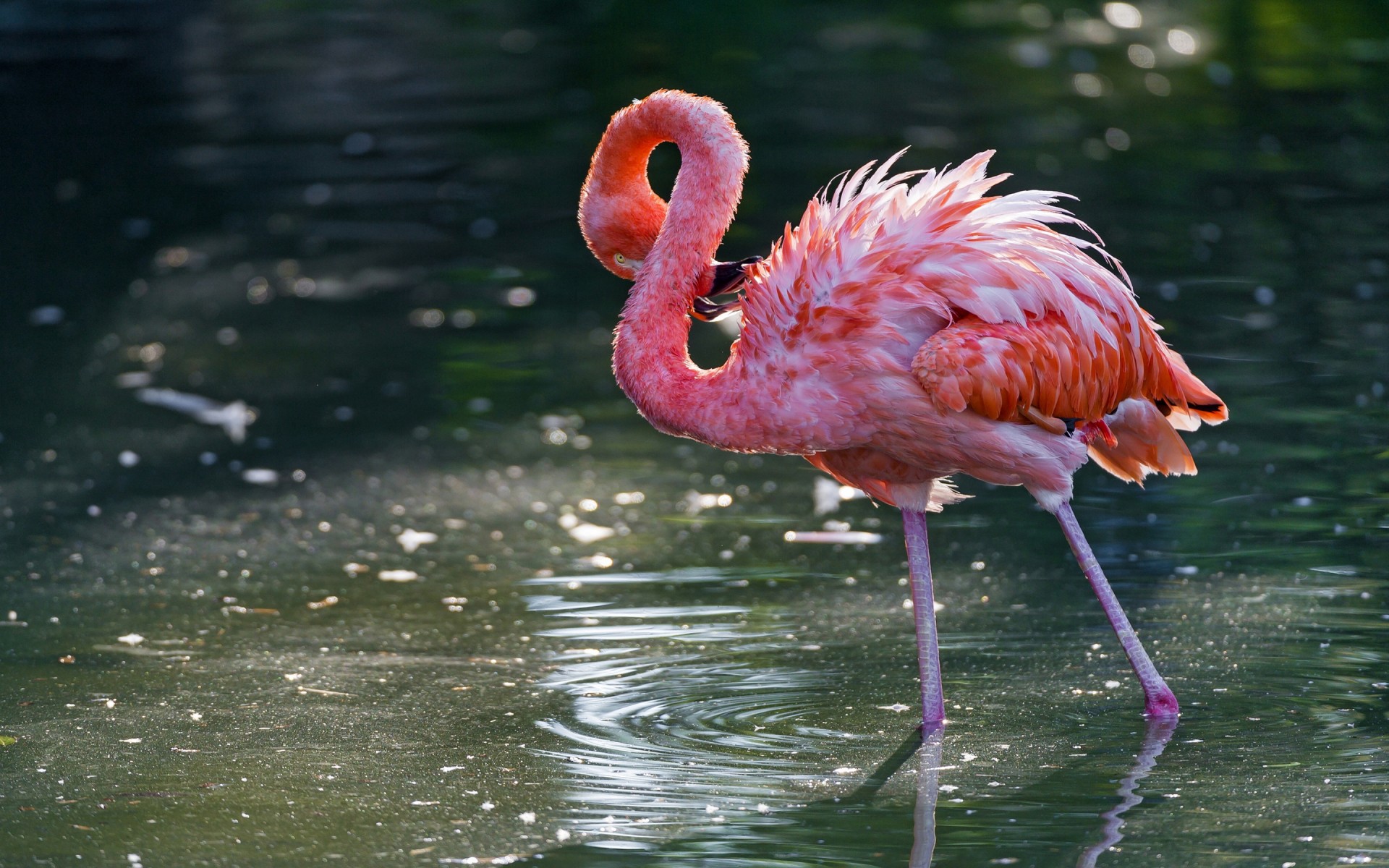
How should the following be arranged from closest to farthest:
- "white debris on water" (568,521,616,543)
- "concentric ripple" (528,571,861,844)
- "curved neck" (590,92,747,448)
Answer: "concentric ripple" (528,571,861,844)
"curved neck" (590,92,747,448)
"white debris on water" (568,521,616,543)

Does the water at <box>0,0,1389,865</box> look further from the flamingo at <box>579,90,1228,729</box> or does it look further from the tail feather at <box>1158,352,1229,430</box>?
the tail feather at <box>1158,352,1229,430</box>

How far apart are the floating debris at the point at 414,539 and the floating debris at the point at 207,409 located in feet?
4.93

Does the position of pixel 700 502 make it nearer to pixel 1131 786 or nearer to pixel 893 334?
pixel 893 334

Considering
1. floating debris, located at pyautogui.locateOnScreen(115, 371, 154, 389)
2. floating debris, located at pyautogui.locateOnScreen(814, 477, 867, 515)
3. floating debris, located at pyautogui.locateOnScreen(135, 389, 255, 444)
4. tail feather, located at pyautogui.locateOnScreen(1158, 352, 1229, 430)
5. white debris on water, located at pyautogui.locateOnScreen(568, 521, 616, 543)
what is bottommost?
floating debris, located at pyautogui.locateOnScreen(115, 371, 154, 389)

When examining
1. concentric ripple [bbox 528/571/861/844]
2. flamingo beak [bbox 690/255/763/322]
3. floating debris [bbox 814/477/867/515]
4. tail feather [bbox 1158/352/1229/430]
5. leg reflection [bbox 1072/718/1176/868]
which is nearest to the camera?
leg reflection [bbox 1072/718/1176/868]

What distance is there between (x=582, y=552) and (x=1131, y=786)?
2.65 meters

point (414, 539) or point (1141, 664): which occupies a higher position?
point (1141, 664)

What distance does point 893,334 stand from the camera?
4418mm

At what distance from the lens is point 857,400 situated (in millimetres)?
4414

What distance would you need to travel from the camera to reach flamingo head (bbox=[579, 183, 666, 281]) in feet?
15.5

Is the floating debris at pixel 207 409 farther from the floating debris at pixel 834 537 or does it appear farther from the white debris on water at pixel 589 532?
the floating debris at pixel 834 537

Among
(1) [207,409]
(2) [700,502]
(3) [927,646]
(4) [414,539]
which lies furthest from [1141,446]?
(1) [207,409]

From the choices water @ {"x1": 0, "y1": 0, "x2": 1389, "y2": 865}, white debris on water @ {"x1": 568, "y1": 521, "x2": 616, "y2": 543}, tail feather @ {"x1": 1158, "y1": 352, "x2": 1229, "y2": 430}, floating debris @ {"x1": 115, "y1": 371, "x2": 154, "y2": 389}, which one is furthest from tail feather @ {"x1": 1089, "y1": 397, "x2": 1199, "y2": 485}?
floating debris @ {"x1": 115, "y1": 371, "x2": 154, "y2": 389}

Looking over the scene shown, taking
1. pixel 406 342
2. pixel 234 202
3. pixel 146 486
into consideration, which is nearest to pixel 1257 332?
pixel 406 342
